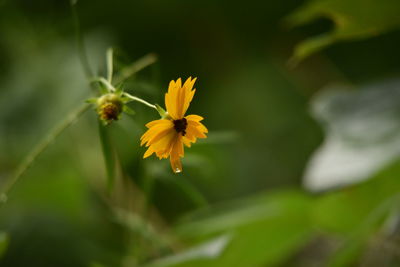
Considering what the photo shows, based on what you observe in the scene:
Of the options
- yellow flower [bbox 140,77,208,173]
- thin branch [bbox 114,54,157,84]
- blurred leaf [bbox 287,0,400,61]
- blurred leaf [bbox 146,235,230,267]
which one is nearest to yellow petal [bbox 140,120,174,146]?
yellow flower [bbox 140,77,208,173]

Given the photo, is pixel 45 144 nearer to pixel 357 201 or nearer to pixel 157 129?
pixel 157 129

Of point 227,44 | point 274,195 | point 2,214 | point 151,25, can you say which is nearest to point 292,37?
point 227,44

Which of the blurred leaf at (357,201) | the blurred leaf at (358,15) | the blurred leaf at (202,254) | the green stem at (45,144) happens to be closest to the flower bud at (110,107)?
the green stem at (45,144)

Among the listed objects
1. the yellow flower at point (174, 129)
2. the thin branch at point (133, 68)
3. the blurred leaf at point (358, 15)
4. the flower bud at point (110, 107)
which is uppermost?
the blurred leaf at point (358, 15)

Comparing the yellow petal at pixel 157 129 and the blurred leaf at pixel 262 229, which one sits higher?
the blurred leaf at pixel 262 229

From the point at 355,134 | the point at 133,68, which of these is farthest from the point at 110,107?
the point at 355,134

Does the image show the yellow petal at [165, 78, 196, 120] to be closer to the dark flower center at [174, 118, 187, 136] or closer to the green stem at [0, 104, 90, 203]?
the dark flower center at [174, 118, 187, 136]

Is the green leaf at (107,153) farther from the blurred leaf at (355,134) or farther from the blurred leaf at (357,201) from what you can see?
the blurred leaf at (357,201)
